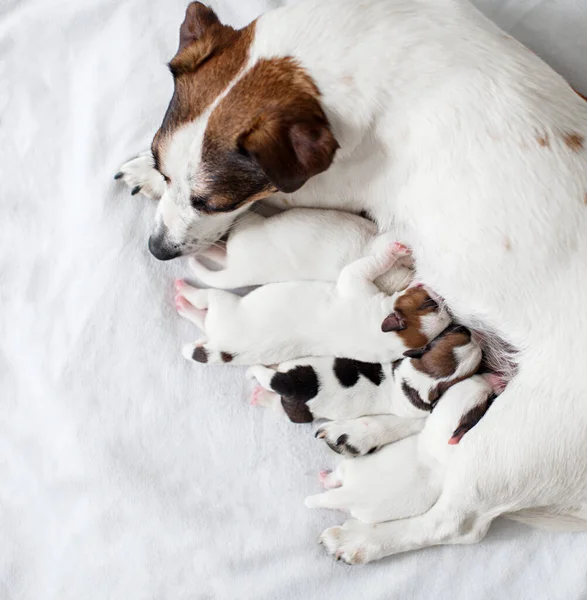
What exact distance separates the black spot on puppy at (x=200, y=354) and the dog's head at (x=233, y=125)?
1.62 ft

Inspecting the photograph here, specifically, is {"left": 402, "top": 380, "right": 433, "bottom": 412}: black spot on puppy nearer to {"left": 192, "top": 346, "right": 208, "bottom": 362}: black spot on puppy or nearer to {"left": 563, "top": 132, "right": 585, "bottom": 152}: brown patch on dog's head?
{"left": 192, "top": 346, "right": 208, "bottom": 362}: black spot on puppy

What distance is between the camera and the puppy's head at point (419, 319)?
2268mm

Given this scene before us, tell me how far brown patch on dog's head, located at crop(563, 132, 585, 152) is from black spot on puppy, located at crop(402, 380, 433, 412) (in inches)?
33.4

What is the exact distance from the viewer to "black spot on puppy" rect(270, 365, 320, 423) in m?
2.29

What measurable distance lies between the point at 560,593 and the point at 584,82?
1818mm

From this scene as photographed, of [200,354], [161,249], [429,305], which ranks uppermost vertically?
[429,305]

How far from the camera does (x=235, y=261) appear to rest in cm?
239

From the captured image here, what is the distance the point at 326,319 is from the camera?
2316mm

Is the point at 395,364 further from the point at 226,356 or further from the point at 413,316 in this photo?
the point at 226,356

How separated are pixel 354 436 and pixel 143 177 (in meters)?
1.19

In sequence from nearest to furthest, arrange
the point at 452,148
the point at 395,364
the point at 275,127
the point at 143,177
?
the point at 275,127 < the point at 452,148 < the point at 395,364 < the point at 143,177

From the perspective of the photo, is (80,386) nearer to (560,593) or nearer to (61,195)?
(61,195)

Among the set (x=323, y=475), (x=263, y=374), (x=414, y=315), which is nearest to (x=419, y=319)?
(x=414, y=315)

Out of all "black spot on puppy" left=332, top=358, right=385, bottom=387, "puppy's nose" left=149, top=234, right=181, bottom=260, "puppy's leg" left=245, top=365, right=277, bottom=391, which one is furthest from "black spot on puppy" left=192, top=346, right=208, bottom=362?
"black spot on puppy" left=332, top=358, right=385, bottom=387
